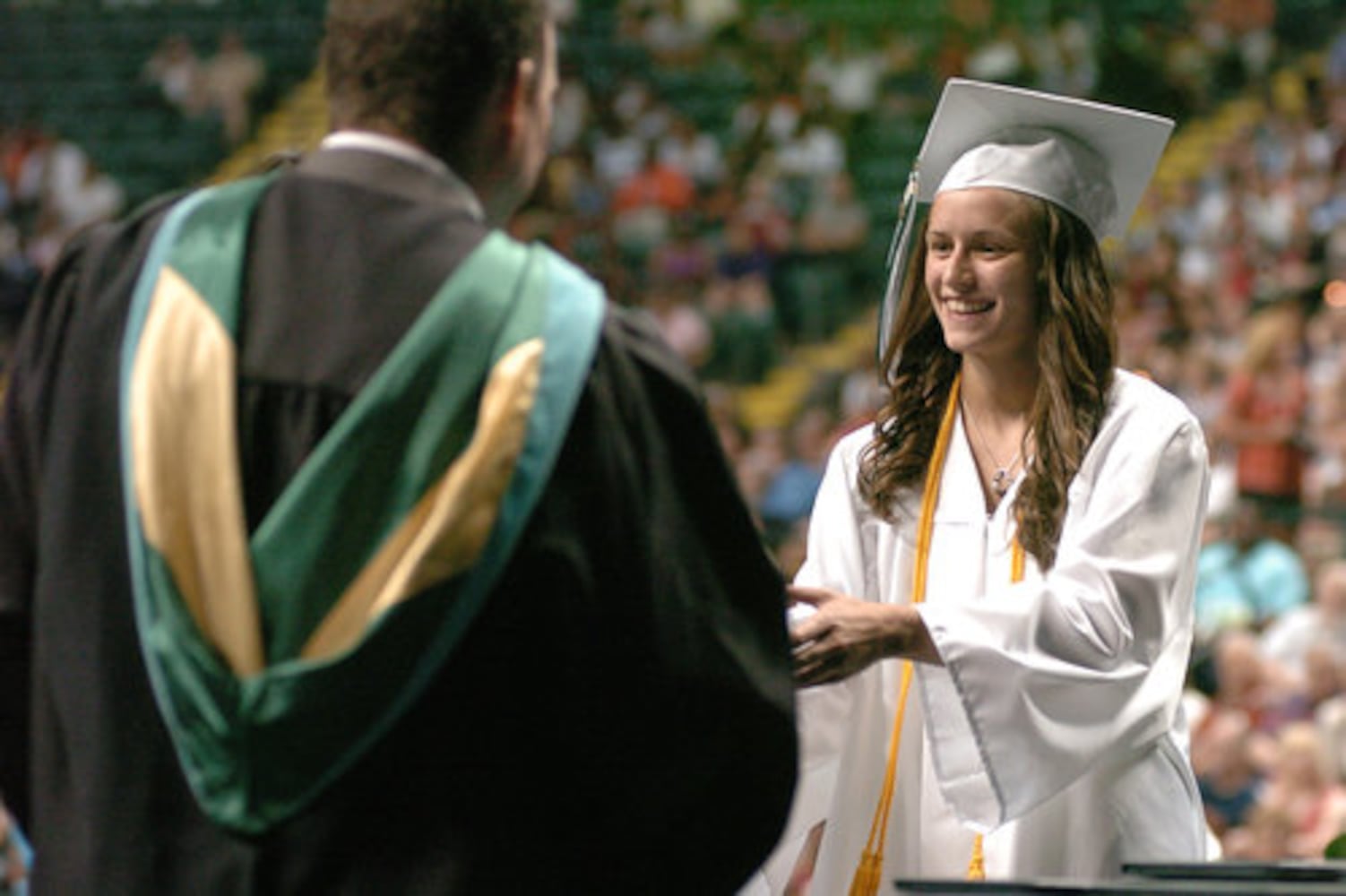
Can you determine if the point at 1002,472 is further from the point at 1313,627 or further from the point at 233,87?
the point at 233,87

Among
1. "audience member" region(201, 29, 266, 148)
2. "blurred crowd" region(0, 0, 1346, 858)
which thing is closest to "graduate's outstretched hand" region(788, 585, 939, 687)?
"blurred crowd" region(0, 0, 1346, 858)

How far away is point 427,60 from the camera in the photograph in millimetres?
2434

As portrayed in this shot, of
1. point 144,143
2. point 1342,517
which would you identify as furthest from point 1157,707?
point 144,143

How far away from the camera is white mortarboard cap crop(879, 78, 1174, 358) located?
12.7 ft

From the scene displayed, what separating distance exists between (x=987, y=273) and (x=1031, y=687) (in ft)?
2.20

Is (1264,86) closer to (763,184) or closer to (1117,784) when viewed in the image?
(763,184)

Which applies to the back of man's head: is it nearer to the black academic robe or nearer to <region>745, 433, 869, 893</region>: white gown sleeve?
the black academic robe

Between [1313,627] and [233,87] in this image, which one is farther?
[233,87]

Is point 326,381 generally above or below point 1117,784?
above

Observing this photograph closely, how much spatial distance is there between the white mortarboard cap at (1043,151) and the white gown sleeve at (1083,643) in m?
0.42

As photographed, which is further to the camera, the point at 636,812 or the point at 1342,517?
the point at 1342,517

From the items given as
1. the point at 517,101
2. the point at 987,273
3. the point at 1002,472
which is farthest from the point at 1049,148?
the point at 517,101

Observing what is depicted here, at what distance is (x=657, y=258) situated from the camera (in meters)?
16.6

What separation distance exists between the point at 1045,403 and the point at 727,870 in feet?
4.76
